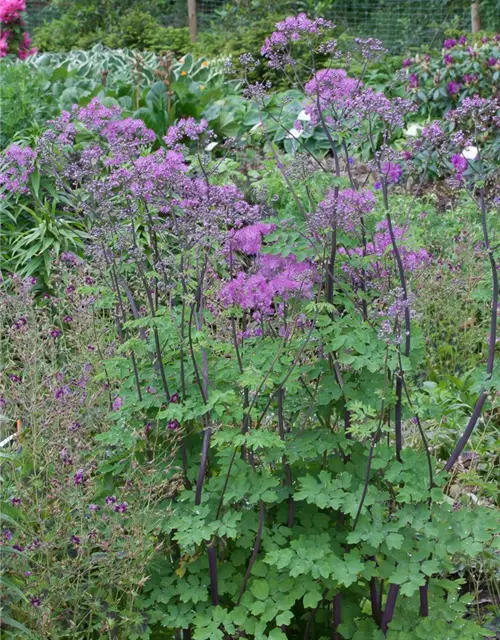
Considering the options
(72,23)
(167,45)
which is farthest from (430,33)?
(72,23)

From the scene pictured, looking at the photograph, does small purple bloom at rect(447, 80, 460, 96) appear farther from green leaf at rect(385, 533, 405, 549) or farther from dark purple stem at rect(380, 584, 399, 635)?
green leaf at rect(385, 533, 405, 549)

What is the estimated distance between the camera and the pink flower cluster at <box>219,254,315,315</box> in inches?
92.5

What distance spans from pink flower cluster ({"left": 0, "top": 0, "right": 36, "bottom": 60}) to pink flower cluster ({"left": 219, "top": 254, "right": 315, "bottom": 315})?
9.40 metres

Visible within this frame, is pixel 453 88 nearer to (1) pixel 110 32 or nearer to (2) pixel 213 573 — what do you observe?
(2) pixel 213 573

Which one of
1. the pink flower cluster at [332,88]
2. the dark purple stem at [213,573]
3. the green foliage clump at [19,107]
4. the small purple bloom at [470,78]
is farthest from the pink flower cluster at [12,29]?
the dark purple stem at [213,573]

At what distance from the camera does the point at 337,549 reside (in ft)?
8.01

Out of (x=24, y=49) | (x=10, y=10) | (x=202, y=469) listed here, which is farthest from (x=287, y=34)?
(x=24, y=49)

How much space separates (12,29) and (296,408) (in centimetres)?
1006

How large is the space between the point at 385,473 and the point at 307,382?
498 mm

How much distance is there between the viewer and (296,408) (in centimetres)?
261

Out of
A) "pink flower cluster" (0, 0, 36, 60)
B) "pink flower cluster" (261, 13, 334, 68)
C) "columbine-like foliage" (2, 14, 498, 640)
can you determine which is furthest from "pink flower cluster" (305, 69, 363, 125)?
"pink flower cluster" (0, 0, 36, 60)

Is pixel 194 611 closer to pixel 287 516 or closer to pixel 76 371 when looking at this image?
pixel 287 516

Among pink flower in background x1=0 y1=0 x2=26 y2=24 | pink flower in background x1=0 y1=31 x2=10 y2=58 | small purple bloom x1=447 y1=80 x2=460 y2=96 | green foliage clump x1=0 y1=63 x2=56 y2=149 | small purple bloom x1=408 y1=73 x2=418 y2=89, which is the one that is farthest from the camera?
pink flower in background x1=0 y1=31 x2=10 y2=58

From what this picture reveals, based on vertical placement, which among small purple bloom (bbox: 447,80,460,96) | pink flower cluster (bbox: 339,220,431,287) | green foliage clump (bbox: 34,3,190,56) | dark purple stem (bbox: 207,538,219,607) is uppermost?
Result: pink flower cluster (bbox: 339,220,431,287)
